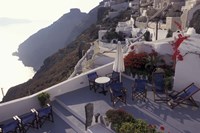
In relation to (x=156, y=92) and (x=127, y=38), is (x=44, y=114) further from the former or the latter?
(x=127, y=38)

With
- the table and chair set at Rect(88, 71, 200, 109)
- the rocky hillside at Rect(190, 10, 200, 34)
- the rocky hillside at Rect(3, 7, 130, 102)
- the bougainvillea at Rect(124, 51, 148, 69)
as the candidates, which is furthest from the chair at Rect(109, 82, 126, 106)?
the rocky hillside at Rect(190, 10, 200, 34)

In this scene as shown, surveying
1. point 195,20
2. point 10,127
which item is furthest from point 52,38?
point 10,127

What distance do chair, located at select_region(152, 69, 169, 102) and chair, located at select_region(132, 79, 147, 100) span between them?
1.38 ft

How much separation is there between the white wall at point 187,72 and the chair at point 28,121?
5.93 m

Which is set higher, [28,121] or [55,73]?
[28,121]

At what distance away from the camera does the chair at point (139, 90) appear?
9.62 meters

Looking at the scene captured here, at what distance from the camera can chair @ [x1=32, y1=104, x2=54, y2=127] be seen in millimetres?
8477

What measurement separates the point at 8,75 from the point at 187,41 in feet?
284

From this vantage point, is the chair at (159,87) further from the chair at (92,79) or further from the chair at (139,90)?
the chair at (92,79)

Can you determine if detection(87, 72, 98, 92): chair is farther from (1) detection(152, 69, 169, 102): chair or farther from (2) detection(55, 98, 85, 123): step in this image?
(1) detection(152, 69, 169, 102): chair

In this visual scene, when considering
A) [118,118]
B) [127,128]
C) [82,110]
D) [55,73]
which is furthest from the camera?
[55,73]

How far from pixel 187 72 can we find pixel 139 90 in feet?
6.85

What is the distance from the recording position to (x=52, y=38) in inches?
6206

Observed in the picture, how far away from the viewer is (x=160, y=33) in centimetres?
2955
